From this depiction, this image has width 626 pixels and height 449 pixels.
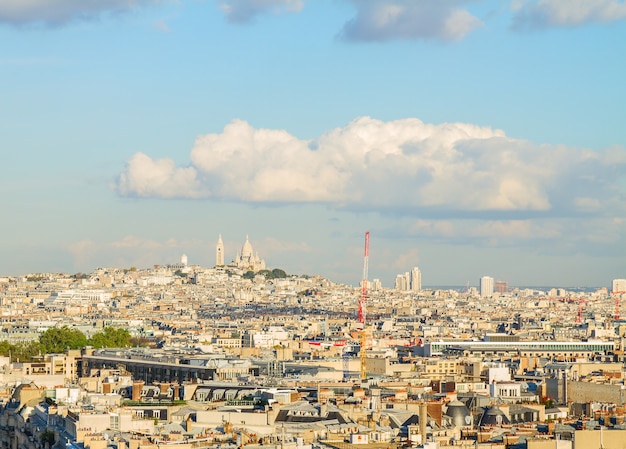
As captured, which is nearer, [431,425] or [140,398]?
[431,425]

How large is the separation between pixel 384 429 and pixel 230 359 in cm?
3783

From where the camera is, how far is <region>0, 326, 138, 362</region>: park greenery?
355 feet

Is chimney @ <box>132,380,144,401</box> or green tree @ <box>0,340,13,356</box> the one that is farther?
green tree @ <box>0,340,13,356</box>

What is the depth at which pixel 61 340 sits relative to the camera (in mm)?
→ 116250

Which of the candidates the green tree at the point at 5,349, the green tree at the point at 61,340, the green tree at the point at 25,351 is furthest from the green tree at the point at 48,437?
the green tree at the point at 61,340

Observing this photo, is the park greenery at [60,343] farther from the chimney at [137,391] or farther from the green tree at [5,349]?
the chimney at [137,391]

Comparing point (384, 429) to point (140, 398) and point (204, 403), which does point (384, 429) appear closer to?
point (204, 403)

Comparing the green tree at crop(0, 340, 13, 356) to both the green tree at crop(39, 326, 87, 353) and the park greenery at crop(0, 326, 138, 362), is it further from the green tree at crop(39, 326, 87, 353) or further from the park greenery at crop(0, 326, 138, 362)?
the green tree at crop(39, 326, 87, 353)

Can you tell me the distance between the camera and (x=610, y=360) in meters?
97.8

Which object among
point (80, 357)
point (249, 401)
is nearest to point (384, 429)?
point (249, 401)

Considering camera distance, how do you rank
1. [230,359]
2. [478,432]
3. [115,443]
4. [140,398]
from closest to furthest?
[115,443], [478,432], [140,398], [230,359]

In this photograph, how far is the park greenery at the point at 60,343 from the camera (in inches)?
4254

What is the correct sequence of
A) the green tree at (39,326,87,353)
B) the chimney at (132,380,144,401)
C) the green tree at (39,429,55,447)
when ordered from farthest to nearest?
1. the green tree at (39,326,87,353)
2. the chimney at (132,380,144,401)
3. the green tree at (39,429,55,447)

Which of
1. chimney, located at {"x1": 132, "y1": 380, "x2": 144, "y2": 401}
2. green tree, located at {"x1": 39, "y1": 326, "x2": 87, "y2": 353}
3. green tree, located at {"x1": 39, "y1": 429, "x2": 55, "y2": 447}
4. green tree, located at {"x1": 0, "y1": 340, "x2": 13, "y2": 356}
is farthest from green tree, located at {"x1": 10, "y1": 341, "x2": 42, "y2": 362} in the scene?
green tree, located at {"x1": 39, "y1": 429, "x2": 55, "y2": 447}
